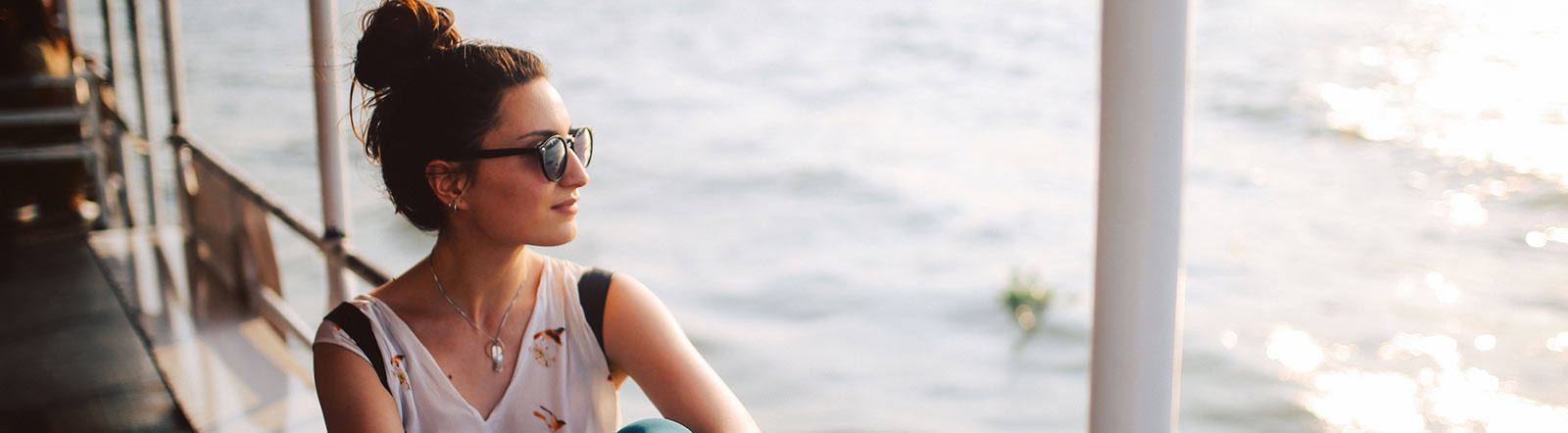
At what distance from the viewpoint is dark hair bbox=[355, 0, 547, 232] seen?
1.19 meters

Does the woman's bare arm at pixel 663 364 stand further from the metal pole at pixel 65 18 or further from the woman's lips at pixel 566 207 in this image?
the metal pole at pixel 65 18

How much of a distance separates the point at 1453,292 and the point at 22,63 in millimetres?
16493

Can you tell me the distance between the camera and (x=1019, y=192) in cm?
2208

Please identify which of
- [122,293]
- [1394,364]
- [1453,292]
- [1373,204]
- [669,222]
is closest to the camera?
[122,293]

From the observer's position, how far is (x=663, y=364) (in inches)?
50.9

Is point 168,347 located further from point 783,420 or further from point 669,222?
point 669,222

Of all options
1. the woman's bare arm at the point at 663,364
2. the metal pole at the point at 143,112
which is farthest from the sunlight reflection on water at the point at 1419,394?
the woman's bare arm at the point at 663,364

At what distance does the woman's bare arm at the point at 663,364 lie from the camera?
1271 millimetres

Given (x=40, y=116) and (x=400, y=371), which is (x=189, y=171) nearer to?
(x=40, y=116)

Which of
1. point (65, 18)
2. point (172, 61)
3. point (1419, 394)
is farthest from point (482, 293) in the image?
point (1419, 394)

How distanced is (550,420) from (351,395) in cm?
21

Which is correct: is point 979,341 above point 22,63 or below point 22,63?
below

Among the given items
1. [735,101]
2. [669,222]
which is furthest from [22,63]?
[735,101]

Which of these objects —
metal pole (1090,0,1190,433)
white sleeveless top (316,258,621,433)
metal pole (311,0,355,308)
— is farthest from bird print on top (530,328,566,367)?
metal pole (311,0,355,308)
